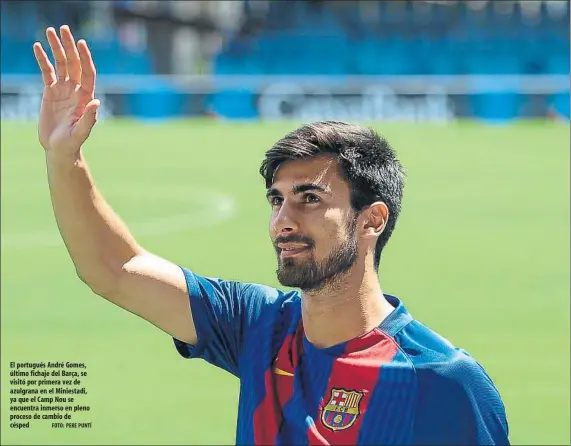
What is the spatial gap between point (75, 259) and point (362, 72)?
34895 millimetres

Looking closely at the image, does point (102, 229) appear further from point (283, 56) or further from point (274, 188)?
point (283, 56)

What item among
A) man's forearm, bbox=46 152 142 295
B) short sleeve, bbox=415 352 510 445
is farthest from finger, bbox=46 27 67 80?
short sleeve, bbox=415 352 510 445

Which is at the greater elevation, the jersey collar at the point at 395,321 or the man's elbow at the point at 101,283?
the man's elbow at the point at 101,283

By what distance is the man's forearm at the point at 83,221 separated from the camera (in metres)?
3.88

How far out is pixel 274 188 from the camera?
12.5ft

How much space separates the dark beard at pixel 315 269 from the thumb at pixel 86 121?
74 centimetres

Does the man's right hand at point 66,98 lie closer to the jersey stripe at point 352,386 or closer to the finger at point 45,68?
the finger at point 45,68

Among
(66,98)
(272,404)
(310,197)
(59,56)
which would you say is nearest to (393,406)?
(272,404)

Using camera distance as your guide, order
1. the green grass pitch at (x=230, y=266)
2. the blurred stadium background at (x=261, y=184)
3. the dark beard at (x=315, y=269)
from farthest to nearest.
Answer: the blurred stadium background at (x=261, y=184) < the green grass pitch at (x=230, y=266) < the dark beard at (x=315, y=269)

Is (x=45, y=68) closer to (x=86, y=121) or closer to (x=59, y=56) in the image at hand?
(x=59, y=56)

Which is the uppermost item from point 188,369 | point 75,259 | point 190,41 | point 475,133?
point 190,41

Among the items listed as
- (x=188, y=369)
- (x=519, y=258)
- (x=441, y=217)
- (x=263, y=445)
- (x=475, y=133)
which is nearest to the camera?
(x=263, y=445)

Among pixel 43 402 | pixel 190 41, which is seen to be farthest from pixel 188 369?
pixel 190 41

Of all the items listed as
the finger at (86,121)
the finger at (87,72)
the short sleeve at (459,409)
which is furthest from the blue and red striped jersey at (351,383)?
the finger at (87,72)
